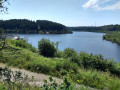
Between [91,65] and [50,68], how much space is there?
13.7ft

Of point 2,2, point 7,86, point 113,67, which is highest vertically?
point 2,2

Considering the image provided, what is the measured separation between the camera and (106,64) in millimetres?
9578

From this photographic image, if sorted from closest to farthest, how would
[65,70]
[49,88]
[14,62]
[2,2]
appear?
[49,88] < [2,2] < [65,70] < [14,62]

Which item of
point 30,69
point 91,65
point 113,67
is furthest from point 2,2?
point 113,67

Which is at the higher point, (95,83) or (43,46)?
(43,46)

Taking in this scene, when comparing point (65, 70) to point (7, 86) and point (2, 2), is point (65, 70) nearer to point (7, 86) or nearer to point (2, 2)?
point (7, 86)

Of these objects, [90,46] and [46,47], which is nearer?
[46,47]

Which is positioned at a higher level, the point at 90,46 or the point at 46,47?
the point at 46,47

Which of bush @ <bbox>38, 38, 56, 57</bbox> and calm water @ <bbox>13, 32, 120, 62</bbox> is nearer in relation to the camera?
bush @ <bbox>38, 38, 56, 57</bbox>

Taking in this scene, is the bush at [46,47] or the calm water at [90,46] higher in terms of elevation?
the bush at [46,47]

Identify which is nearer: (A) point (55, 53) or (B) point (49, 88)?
(B) point (49, 88)

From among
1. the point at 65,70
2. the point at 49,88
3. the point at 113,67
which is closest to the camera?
the point at 49,88

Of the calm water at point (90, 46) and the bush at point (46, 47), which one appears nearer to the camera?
the bush at point (46, 47)

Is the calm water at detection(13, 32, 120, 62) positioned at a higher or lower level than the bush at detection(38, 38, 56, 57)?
lower
